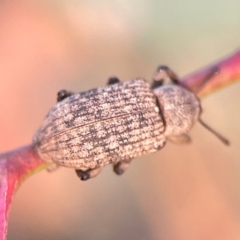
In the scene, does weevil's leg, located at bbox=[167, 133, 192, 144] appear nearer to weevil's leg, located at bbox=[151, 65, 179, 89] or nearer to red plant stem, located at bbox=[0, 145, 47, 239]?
weevil's leg, located at bbox=[151, 65, 179, 89]

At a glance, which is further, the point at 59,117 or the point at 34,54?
the point at 34,54

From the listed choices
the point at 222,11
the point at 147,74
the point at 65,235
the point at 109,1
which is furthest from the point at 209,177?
the point at 109,1

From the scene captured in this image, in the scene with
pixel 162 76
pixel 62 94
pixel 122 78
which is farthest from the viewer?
pixel 122 78

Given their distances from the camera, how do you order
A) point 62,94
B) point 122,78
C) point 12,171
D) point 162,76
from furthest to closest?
Answer: point 122,78 → point 162,76 → point 62,94 → point 12,171

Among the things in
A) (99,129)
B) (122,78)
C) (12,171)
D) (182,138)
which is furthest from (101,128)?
(122,78)

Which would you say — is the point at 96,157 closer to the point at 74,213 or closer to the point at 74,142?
the point at 74,142

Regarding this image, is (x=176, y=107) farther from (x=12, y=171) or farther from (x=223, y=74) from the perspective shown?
(x=12, y=171)

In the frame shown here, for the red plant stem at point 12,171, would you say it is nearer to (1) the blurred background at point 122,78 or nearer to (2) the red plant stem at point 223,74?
(1) the blurred background at point 122,78
